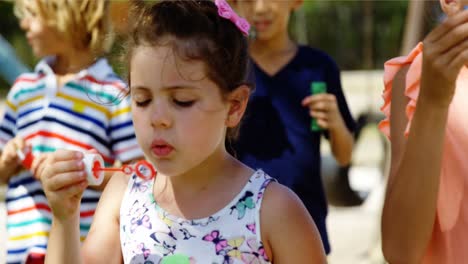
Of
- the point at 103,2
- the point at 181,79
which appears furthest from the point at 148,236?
the point at 103,2

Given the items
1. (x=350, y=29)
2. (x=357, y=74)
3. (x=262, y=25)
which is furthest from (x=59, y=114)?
(x=350, y=29)

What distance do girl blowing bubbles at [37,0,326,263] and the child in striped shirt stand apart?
107 cm

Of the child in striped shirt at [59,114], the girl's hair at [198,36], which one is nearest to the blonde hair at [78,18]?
the child in striped shirt at [59,114]

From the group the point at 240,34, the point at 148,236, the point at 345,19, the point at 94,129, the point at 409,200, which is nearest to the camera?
the point at 409,200

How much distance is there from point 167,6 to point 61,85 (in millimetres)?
1346

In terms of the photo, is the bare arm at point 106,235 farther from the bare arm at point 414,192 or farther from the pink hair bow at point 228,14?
the bare arm at point 414,192

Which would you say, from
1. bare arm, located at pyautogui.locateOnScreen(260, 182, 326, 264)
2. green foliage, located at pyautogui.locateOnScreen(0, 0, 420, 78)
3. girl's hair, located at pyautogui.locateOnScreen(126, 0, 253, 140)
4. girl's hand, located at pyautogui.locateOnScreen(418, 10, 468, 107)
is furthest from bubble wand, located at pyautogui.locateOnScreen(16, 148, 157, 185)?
green foliage, located at pyautogui.locateOnScreen(0, 0, 420, 78)

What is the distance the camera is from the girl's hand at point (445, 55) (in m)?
1.95

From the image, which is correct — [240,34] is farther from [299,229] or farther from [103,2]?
[103,2]

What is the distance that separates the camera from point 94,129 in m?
3.63

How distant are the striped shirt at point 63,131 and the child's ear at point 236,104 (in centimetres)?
115

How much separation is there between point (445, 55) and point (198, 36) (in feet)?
2.25

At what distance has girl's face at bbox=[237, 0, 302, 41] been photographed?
3.85 m

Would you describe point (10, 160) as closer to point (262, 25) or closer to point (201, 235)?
point (262, 25)
